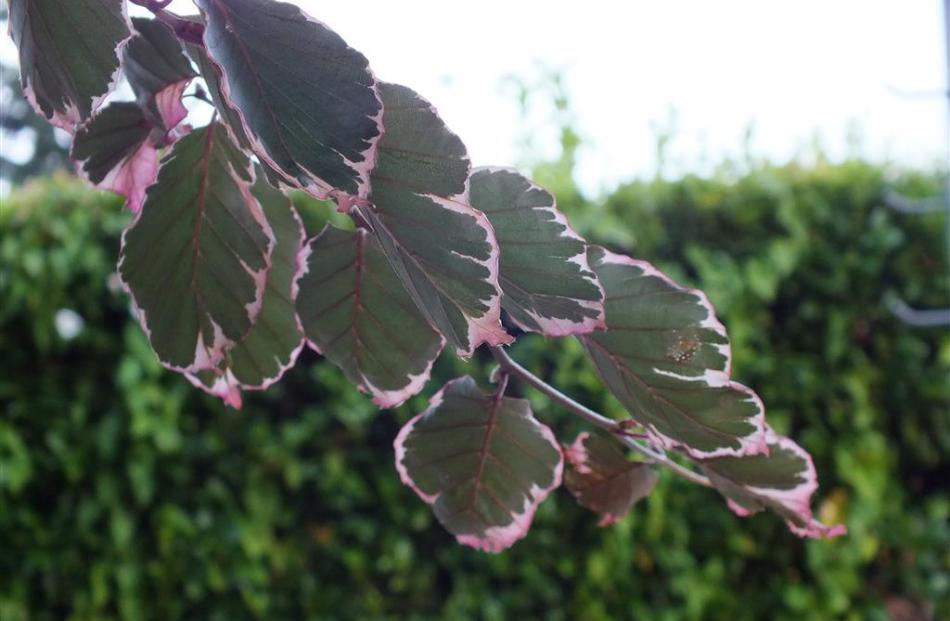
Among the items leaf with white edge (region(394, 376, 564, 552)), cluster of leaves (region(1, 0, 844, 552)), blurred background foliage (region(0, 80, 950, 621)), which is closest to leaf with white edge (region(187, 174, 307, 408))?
cluster of leaves (region(1, 0, 844, 552))

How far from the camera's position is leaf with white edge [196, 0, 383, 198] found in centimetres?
38

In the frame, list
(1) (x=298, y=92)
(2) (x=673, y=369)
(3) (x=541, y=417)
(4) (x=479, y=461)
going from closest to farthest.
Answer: (1) (x=298, y=92), (2) (x=673, y=369), (4) (x=479, y=461), (3) (x=541, y=417)

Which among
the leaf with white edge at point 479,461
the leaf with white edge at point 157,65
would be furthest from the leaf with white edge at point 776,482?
the leaf with white edge at point 157,65

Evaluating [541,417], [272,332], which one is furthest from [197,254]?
[541,417]

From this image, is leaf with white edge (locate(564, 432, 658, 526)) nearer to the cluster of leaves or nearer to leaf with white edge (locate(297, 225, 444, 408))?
the cluster of leaves

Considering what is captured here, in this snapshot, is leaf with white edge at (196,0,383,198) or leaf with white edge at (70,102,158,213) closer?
leaf with white edge at (196,0,383,198)

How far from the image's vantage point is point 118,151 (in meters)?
0.62

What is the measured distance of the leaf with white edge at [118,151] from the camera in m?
0.61

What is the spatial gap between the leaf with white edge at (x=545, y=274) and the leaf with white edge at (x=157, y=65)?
23cm

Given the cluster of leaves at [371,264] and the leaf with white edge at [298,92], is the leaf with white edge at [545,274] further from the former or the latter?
the leaf with white edge at [298,92]

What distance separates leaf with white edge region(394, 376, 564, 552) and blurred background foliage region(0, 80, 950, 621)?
6.06 feet

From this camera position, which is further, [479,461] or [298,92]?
[479,461]

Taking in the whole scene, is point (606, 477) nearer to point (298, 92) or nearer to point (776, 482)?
point (776, 482)

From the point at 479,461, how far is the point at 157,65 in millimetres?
324
